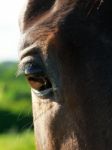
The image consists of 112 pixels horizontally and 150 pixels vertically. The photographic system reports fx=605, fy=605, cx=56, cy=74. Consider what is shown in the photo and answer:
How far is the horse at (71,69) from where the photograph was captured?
210 cm

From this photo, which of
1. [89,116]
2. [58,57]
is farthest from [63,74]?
[89,116]

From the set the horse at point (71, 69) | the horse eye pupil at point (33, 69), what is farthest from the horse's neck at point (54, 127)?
the horse eye pupil at point (33, 69)

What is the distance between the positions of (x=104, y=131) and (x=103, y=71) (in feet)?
0.69

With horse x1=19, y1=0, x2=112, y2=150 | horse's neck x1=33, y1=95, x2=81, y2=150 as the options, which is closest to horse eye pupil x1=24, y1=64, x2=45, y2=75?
horse x1=19, y1=0, x2=112, y2=150

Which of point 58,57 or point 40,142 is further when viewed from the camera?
point 40,142

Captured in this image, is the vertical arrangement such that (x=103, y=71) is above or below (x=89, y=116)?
above

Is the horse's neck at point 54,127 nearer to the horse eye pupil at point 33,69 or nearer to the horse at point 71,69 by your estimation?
the horse at point 71,69

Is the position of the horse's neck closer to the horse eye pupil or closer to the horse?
the horse

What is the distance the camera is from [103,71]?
2102mm

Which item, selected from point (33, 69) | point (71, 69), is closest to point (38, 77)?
point (33, 69)

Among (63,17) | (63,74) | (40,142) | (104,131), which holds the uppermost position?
(63,17)

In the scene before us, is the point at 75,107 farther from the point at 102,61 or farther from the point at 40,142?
the point at 40,142

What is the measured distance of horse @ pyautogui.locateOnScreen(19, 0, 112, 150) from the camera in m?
2.10

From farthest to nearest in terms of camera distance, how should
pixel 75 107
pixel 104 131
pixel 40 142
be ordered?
1. pixel 40 142
2. pixel 75 107
3. pixel 104 131
